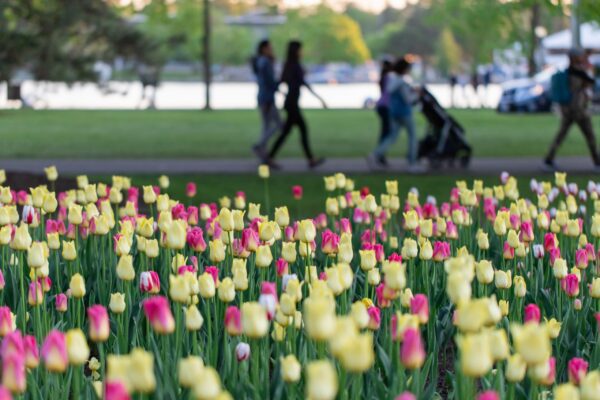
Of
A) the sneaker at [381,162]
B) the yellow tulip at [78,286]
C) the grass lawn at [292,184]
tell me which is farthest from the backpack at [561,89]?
the yellow tulip at [78,286]

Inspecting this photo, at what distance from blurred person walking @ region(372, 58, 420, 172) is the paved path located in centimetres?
37

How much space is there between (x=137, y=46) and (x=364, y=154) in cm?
1416

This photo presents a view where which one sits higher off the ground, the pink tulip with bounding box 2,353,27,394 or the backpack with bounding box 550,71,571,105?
the pink tulip with bounding box 2,353,27,394

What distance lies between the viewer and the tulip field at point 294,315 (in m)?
2.96

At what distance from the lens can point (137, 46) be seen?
113ft

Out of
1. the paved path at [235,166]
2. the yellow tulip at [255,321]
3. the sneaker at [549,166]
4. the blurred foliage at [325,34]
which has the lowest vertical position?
the blurred foliage at [325,34]

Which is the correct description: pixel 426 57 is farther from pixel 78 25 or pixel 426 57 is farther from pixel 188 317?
pixel 188 317

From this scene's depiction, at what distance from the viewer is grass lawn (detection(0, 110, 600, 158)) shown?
22375 mm

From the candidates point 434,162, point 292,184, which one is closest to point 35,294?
point 292,184

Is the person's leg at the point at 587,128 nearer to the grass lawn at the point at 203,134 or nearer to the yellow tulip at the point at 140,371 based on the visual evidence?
the grass lawn at the point at 203,134

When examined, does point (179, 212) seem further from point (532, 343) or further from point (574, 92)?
point (574, 92)

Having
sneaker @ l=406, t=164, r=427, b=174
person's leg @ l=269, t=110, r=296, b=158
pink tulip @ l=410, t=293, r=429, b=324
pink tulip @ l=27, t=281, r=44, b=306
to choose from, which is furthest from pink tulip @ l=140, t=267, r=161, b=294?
sneaker @ l=406, t=164, r=427, b=174

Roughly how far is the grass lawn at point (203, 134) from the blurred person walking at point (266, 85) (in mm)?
3916

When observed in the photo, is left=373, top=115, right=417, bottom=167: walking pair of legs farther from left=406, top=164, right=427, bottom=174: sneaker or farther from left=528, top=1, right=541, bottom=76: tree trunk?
left=528, top=1, right=541, bottom=76: tree trunk
